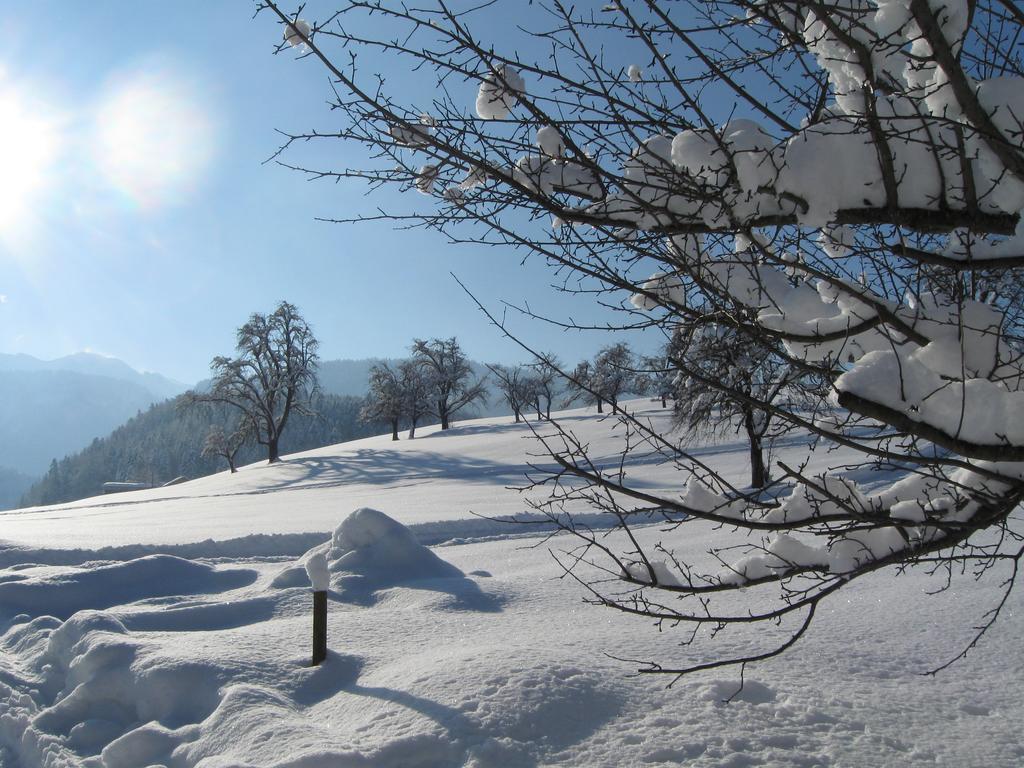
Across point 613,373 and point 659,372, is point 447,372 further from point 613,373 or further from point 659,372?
point 659,372

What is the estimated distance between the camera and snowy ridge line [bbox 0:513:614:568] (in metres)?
9.29

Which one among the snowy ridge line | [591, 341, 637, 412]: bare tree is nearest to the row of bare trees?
[591, 341, 637, 412]: bare tree

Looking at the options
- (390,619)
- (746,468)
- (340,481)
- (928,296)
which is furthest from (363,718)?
(340,481)

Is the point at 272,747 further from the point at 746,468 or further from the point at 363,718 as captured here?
the point at 746,468

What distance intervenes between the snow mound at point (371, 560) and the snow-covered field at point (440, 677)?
0.08 feet

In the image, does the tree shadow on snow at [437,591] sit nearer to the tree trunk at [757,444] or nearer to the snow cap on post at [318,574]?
the snow cap on post at [318,574]

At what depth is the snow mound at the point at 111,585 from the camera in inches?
258

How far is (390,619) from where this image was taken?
18.0 ft

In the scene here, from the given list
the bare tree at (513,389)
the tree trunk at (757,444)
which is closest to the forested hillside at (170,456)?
the tree trunk at (757,444)

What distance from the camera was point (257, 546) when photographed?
10.6 meters

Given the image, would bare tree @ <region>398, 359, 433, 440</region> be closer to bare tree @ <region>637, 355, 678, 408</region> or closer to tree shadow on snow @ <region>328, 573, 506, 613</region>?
tree shadow on snow @ <region>328, 573, 506, 613</region>

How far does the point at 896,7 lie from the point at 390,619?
5276 millimetres

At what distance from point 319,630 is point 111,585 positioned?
389 cm

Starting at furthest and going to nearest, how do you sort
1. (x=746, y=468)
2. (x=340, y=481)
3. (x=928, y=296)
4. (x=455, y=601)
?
(x=340, y=481) → (x=746, y=468) → (x=455, y=601) → (x=928, y=296)
